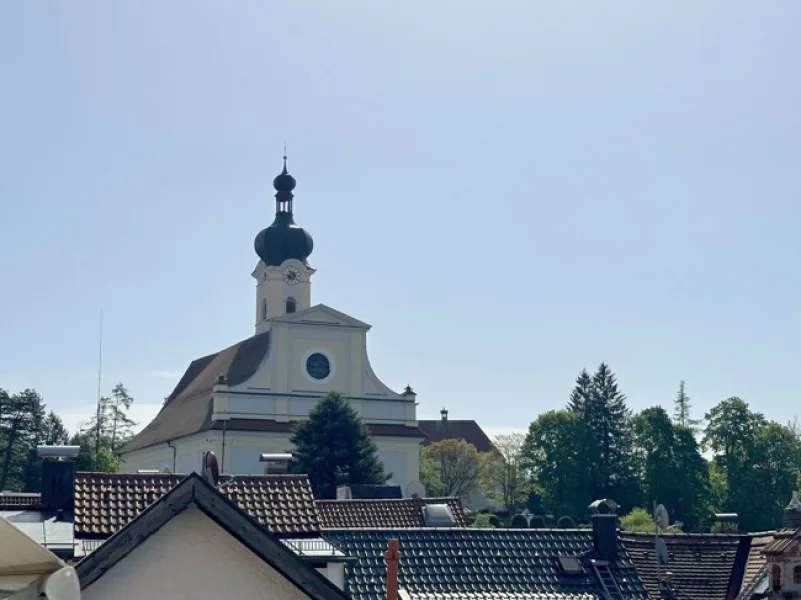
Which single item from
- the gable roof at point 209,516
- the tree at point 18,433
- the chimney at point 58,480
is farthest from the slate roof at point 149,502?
the tree at point 18,433

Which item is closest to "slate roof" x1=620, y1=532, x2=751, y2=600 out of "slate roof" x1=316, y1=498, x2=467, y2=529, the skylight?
the skylight

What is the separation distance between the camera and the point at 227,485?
50.3 feet

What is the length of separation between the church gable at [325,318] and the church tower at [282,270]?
3895 mm

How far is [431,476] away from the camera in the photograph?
9956cm

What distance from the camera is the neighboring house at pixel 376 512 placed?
28078mm

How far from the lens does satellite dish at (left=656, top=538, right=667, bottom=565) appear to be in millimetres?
26688

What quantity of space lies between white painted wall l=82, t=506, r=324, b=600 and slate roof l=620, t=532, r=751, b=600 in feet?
56.4

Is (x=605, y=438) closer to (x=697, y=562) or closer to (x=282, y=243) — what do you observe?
(x=282, y=243)

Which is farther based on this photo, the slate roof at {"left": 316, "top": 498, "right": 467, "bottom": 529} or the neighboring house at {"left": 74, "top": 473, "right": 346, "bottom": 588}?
the slate roof at {"left": 316, "top": 498, "right": 467, "bottom": 529}

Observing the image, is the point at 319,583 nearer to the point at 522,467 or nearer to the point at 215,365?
the point at 215,365

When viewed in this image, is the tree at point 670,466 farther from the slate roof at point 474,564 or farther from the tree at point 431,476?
the slate roof at point 474,564

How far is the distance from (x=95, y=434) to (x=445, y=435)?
35.4 metres

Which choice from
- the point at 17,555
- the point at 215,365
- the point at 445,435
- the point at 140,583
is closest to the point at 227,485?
the point at 140,583

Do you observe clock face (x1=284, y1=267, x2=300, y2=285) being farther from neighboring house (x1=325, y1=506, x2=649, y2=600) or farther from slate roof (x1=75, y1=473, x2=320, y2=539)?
slate roof (x1=75, y1=473, x2=320, y2=539)
